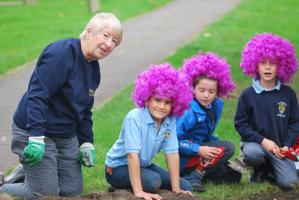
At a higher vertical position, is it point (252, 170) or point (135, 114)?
point (135, 114)

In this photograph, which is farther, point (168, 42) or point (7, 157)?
point (168, 42)

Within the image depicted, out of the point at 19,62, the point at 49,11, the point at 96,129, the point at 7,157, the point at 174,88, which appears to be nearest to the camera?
the point at 174,88

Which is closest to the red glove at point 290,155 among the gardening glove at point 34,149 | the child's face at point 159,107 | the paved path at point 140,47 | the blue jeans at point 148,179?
the blue jeans at point 148,179

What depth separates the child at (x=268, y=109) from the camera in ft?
20.3

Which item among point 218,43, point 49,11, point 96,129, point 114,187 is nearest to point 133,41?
point 218,43

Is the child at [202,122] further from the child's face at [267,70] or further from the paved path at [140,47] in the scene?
the paved path at [140,47]

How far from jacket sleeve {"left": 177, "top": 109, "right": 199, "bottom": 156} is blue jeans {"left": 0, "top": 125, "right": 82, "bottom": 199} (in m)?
0.96

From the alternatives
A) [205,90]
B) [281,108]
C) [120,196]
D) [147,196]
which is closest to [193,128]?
[205,90]

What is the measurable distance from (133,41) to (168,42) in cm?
75

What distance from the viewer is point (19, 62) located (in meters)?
12.1

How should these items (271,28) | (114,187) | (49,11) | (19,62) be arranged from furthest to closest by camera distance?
(49,11) < (271,28) < (19,62) < (114,187)

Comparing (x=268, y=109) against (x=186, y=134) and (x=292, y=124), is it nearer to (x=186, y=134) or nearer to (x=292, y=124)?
(x=292, y=124)

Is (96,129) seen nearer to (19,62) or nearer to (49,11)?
(19,62)

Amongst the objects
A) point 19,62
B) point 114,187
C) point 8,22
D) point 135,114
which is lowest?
point 114,187
